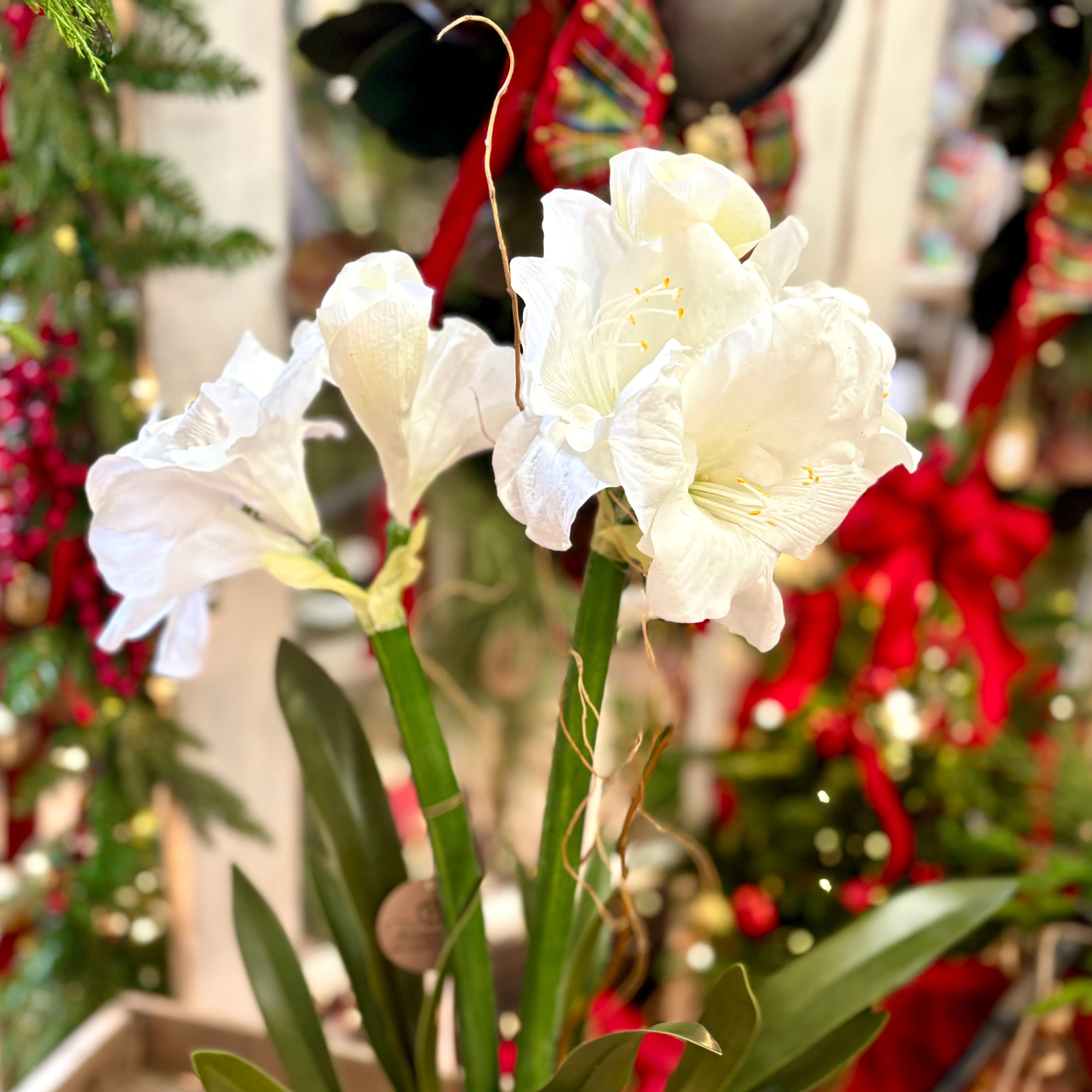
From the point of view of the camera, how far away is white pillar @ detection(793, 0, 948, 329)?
989mm

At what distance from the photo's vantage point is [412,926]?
549mm

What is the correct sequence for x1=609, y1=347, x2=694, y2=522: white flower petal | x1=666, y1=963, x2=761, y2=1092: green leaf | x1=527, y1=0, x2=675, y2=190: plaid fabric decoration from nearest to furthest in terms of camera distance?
x1=609, y1=347, x2=694, y2=522: white flower petal → x1=666, y1=963, x2=761, y2=1092: green leaf → x1=527, y1=0, x2=675, y2=190: plaid fabric decoration

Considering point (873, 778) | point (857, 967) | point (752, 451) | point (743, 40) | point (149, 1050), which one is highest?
point (743, 40)

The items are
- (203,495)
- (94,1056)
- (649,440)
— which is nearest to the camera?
(649,440)

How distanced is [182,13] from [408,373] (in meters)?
0.45

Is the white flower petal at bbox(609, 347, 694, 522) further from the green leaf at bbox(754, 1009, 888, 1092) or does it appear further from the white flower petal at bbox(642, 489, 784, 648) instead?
the green leaf at bbox(754, 1009, 888, 1092)

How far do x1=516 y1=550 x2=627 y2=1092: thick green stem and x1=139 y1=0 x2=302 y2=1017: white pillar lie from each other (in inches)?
11.5

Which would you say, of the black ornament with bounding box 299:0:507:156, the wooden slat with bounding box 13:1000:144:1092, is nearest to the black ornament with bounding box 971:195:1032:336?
the black ornament with bounding box 299:0:507:156

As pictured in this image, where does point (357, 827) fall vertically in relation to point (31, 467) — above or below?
below

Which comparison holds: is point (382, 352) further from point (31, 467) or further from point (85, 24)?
point (31, 467)

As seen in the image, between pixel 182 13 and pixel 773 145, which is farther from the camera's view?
pixel 773 145

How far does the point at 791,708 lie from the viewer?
38.0 inches

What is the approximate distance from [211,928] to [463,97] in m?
0.85

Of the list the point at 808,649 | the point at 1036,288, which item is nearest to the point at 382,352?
the point at 808,649
